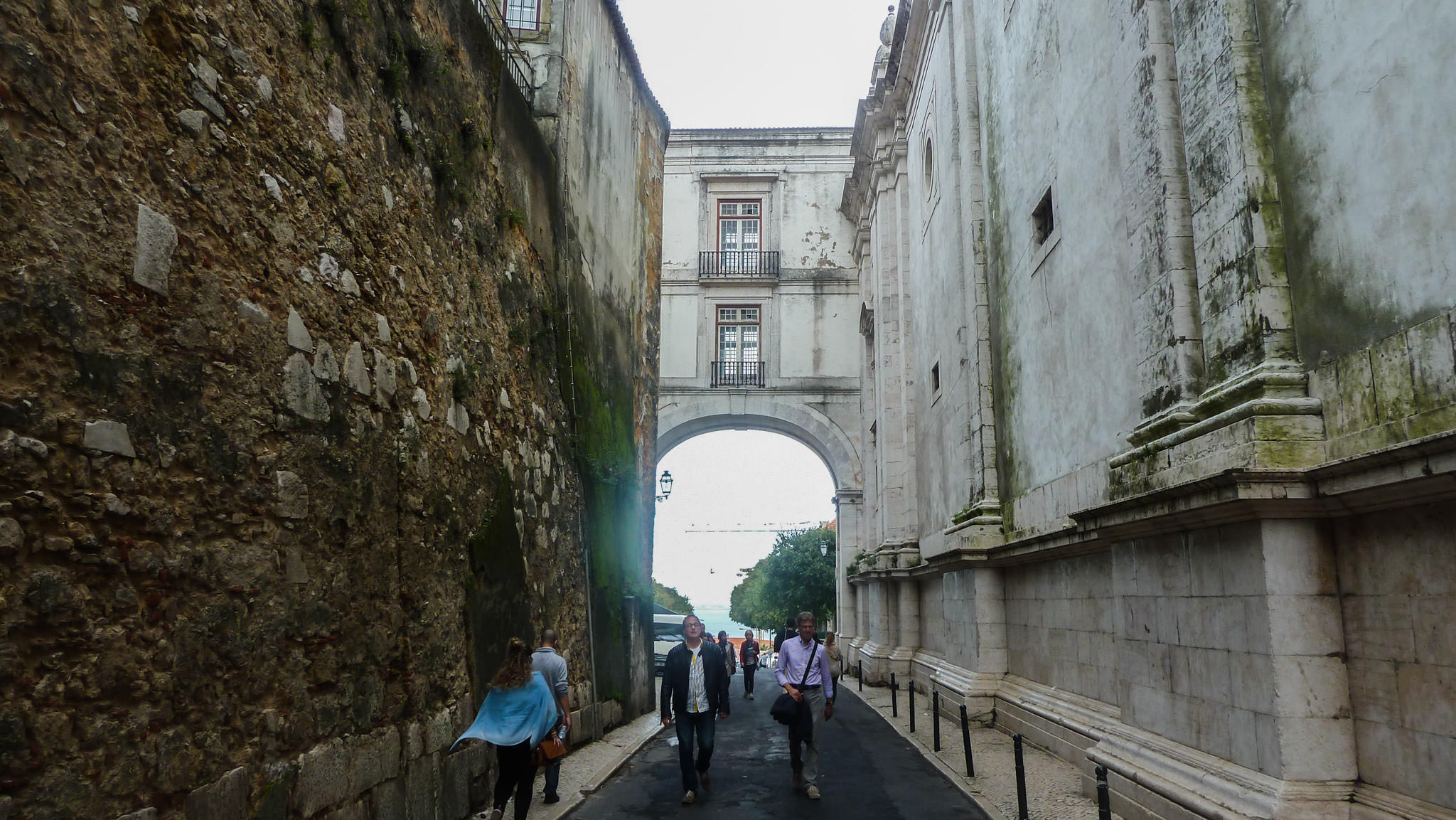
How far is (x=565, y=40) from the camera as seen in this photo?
11.0 metres

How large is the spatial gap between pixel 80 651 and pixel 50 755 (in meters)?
0.35

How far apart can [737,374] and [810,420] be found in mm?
2396

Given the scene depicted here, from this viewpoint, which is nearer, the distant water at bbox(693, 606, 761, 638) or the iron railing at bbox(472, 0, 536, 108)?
the iron railing at bbox(472, 0, 536, 108)

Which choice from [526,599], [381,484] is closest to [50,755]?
[381,484]


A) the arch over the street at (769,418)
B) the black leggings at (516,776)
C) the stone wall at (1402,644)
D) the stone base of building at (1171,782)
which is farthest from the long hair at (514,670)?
the arch over the street at (769,418)

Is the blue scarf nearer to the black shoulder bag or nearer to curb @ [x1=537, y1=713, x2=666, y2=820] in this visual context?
curb @ [x1=537, y1=713, x2=666, y2=820]

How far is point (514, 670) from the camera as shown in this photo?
623 centimetres

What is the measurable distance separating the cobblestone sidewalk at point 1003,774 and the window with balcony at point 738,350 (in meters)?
15.0

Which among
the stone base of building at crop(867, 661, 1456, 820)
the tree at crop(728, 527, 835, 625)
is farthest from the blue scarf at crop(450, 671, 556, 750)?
the tree at crop(728, 527, 835, 625)

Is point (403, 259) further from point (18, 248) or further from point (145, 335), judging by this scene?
point (18, 248)

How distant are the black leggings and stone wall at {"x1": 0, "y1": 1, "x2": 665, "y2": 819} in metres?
0.42

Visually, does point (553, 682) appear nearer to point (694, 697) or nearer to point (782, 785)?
point (694, 697)

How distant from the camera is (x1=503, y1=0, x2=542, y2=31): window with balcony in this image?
11008mm

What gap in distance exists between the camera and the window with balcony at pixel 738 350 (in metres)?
26.7
